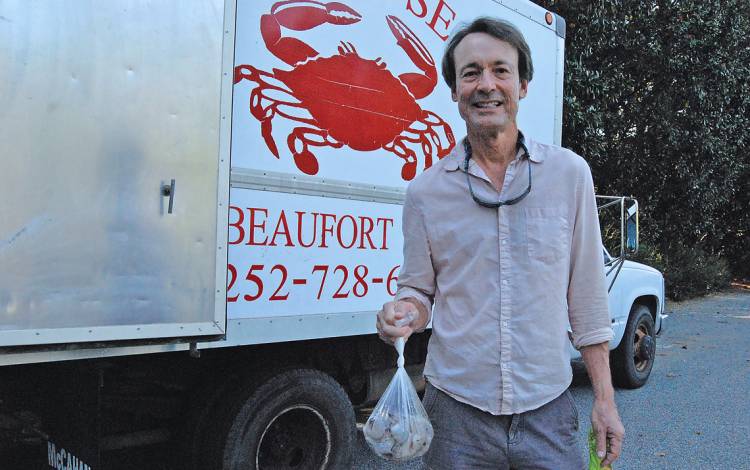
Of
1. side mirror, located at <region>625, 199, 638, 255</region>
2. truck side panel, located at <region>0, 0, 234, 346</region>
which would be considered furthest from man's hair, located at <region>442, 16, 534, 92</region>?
side mirror, located at <region>625, 199, 638, 255</region>

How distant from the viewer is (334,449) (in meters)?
3.38

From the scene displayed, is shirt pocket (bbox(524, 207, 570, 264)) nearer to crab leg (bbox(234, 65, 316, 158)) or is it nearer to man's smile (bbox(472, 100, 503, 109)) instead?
man's smile (bbox(472, 100, 503, 109))

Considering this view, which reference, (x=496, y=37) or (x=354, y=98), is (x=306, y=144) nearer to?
(x=354, y=98)

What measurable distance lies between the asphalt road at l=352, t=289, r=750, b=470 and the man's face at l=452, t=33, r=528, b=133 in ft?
5.74

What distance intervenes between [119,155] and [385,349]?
211 cm

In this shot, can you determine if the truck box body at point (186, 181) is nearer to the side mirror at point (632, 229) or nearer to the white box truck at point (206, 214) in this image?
the white box truck at point (206, 214)

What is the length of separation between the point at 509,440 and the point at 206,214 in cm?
155

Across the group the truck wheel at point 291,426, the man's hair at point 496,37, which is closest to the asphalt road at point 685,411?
the truck wheel at point 291,426

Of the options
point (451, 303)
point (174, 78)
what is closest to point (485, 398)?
point (451, 303)

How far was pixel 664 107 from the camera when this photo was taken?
41.5ft

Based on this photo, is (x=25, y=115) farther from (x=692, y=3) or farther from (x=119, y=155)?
(x=692, y=3)

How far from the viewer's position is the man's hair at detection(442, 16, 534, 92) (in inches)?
68.9

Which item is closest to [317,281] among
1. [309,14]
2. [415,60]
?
[309,14]

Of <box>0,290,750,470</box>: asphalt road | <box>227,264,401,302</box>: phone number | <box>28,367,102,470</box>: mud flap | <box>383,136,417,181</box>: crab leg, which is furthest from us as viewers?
<box>0,290,750,470</box>: asphalt road
